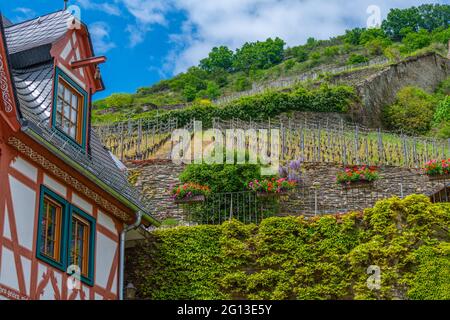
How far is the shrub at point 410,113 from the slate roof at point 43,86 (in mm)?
31917

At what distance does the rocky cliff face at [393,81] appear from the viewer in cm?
5009

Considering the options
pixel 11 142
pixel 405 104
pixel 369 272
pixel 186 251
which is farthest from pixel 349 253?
pixel 405 104

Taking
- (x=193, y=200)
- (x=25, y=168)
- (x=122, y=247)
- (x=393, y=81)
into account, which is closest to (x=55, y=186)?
(x=25, y=168)

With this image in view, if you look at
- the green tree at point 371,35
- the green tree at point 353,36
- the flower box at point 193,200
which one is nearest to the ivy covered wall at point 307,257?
the flower box at point 193,200

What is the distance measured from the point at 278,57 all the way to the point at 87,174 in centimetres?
7166

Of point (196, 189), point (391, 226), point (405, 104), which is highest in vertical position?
point (405, 104)

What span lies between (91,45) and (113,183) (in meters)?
2.78

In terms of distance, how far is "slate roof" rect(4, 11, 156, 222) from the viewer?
17.5 metres

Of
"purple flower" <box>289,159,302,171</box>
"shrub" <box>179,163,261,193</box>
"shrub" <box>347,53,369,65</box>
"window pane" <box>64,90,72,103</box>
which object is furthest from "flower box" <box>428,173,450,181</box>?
"shrub" <box>347,53,369,65</box>

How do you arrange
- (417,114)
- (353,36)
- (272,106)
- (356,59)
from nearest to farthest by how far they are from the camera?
(272,106) → (417,114) → (356,59) → (353,36)

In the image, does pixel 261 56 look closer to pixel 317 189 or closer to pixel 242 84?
pixel 242 84

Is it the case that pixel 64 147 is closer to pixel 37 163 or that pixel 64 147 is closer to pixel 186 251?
pixel 37 163

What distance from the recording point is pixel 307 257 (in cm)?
2014

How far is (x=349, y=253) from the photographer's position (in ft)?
65.5
